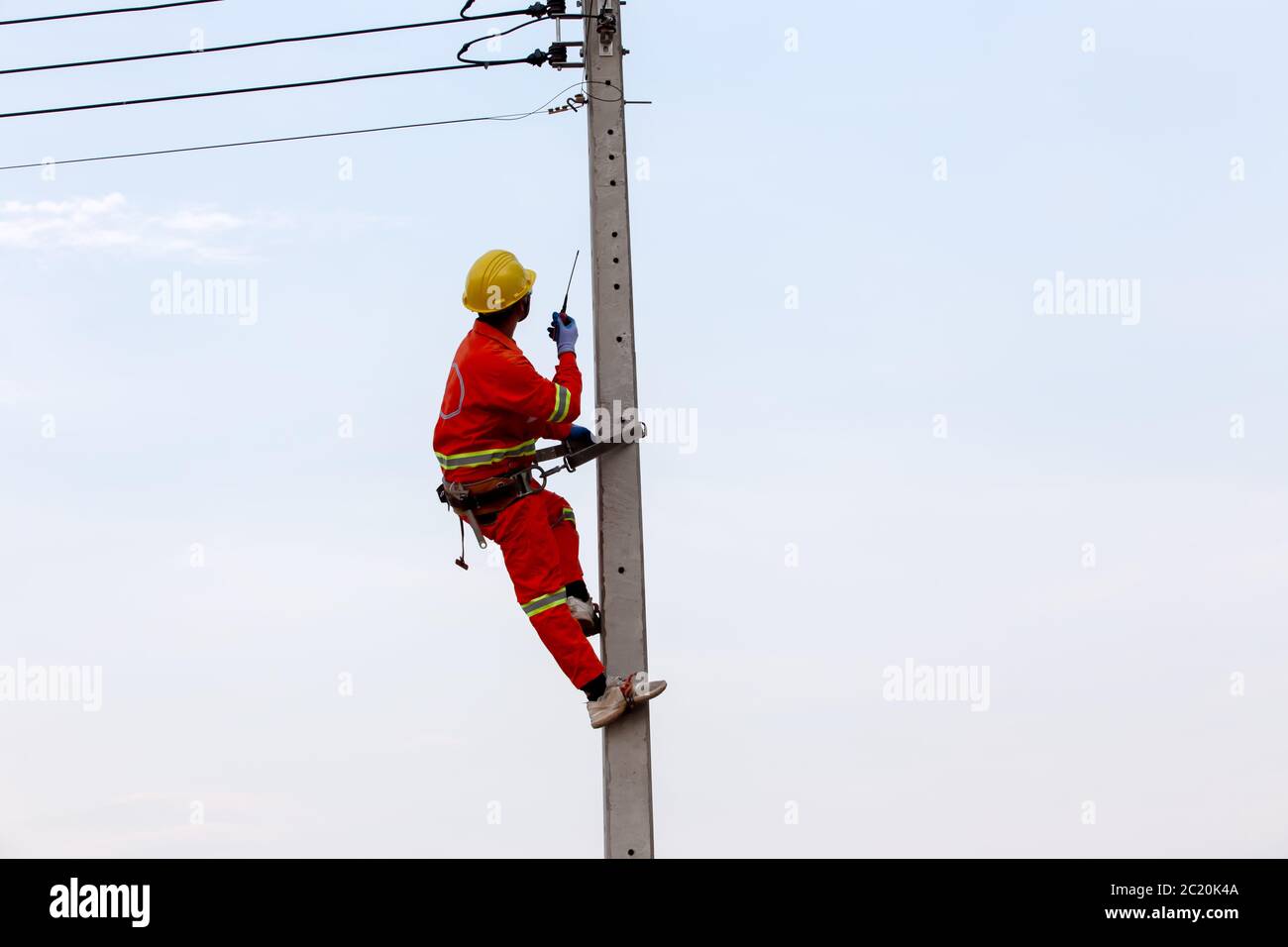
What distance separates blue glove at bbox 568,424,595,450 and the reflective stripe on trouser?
396 millimetres

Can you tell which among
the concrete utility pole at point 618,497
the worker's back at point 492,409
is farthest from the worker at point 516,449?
the concrete utility pole at point 618,497

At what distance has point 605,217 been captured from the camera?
33.2 ft

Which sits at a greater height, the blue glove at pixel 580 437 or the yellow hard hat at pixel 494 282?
the yellow hard hat at pixel 494 282

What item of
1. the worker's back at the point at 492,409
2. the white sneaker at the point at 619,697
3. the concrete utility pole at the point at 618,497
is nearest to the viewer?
the worker's back at the point at 492,409

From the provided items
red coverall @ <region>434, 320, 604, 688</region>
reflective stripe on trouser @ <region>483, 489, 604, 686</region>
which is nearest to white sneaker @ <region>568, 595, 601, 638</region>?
reflective stripe on trouser @ <region>483, 489, 604, 686</region>

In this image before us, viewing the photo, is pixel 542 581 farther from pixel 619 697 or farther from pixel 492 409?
pixel 492 409

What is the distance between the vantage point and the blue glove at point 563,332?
32.1 feet

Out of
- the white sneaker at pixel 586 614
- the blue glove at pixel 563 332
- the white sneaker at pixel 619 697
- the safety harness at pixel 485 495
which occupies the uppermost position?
the blue glove at pixel 563 332

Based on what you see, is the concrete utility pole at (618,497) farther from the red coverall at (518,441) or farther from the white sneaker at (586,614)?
the red coverall at (518,441)

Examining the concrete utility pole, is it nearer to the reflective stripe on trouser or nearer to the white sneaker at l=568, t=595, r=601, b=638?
the white sneaker at l=568, t=595, r=601, b=638

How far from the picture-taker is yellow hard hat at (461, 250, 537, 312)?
32.3 ft

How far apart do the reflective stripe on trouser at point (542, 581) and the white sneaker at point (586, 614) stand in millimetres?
151

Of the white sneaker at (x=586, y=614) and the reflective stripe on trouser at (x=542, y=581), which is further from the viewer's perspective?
the white sneaker at (x=586, y=614)

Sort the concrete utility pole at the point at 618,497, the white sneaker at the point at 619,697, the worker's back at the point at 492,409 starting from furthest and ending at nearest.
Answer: the concrete utility pole at the point at 618,497 < the white sneaker at the point at 619,697 < the worker's back at the point at 492,409
